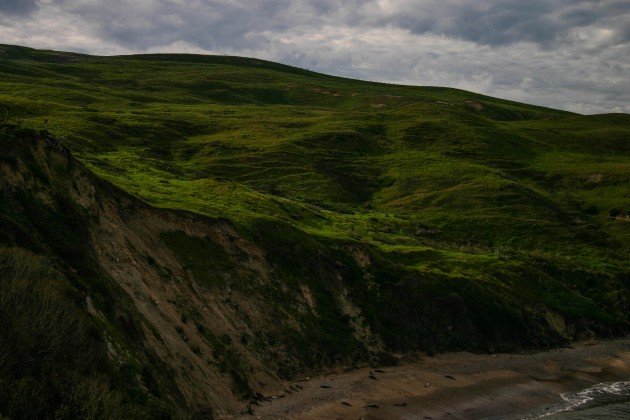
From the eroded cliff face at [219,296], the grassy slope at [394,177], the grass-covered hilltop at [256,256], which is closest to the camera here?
the grass-covered hilltop at [256,256]

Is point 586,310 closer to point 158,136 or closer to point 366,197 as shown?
point 366,197

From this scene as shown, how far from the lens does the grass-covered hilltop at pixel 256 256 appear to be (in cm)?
2420

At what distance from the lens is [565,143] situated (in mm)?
145750

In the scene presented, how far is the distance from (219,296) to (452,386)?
17.1m

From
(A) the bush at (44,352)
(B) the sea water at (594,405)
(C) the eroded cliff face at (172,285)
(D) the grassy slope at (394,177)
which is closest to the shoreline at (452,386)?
(B) the sea water at (594,405)

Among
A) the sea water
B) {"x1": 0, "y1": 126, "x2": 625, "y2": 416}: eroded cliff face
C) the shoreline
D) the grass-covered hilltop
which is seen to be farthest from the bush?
the sea water

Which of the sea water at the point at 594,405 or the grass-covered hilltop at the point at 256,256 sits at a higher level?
the grass-covered hilltop at the point at 256,256

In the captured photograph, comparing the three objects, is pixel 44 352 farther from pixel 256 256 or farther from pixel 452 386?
pixel 452 386

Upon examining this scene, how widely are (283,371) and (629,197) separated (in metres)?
80.2

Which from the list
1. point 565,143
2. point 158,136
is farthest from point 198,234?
point 565,143

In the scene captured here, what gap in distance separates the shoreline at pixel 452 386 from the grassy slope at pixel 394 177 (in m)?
9.24

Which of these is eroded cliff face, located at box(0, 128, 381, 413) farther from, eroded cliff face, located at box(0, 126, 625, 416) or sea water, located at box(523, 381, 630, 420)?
sea water, located at box(523, 381, 630, 420)

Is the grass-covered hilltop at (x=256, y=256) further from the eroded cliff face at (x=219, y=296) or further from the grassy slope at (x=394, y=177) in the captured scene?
the grassy slope at (x=394, y=177)

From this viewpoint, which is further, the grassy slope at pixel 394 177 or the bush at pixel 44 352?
the grassy slope at pixel 394 177
